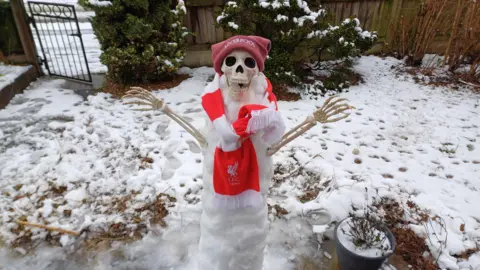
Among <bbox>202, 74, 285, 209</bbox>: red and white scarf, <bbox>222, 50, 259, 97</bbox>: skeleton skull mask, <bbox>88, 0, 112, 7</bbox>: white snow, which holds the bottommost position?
<bbox>202, 74, 285, 209</bbox>: red and white scarf

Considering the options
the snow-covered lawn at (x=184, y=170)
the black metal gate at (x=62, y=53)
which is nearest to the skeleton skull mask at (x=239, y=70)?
the snow-covered lawn at (x=184, y=170)

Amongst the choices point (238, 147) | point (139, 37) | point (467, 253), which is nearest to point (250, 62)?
point (238, 147)

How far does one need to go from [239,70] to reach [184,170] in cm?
194

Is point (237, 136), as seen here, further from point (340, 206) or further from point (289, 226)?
point (340, 206)

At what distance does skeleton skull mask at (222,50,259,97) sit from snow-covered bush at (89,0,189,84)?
352 cm

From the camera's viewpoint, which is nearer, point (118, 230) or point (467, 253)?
point (467, 253)

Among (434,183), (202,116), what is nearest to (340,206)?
(434,183)

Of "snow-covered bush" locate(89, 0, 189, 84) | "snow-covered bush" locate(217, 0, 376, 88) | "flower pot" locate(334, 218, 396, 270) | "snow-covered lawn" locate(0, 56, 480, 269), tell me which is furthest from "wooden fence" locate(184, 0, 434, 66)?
"flower pot" locate(334, 218, 396, 270)

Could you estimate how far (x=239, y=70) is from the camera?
5.06 ft

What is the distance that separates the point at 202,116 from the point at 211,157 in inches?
107

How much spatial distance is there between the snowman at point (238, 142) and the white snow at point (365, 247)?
63 centimetres

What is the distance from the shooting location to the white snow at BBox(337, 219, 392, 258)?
6.45ft

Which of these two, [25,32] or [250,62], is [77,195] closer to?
[250,62]

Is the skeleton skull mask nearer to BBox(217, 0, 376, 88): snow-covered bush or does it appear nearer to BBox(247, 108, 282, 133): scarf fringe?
BBox(247, 108, 282, 133): scarf fringe
